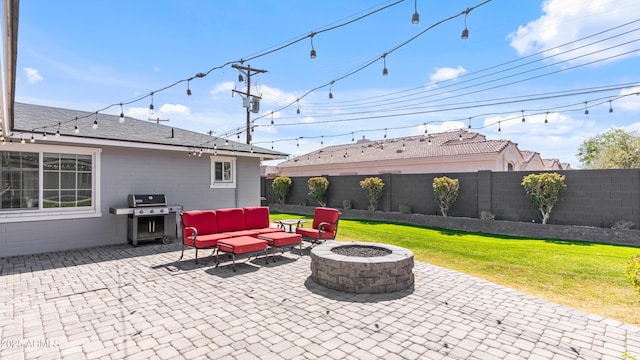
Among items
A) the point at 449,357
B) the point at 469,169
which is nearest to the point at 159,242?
the point at 449,357

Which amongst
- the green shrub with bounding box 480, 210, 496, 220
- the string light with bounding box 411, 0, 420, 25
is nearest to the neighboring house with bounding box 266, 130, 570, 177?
the green shrub with bounding box 480, 210, 496, 220

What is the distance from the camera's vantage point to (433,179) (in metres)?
12.5

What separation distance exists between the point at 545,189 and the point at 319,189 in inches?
369

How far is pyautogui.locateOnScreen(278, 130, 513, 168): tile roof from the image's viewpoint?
1836 centimetres

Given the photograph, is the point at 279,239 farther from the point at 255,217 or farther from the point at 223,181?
the point at 223,181

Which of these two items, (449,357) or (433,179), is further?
(433,179)

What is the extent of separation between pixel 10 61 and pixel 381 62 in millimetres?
5145

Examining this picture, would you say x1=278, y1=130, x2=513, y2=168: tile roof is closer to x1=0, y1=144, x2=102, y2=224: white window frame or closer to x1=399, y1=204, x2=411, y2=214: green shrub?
x1=399, y1=204, x2=411, y2=214: green shrub

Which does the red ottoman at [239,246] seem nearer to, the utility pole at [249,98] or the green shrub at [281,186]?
the utility pole at [249,98]

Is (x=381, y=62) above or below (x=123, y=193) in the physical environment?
above

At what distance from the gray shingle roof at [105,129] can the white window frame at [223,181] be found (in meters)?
0.47

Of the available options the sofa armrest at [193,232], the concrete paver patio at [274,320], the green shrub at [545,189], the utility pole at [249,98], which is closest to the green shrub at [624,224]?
the green shrub at [545,189]

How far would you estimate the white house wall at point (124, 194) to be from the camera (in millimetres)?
7129

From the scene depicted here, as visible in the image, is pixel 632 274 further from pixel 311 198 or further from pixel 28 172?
pixel 311 198
